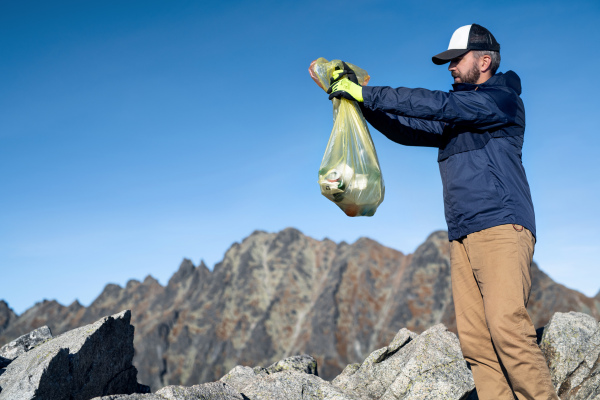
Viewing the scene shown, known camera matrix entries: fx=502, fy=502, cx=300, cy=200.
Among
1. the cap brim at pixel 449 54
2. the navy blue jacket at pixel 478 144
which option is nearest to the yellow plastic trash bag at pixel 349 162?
the navy blue jacket at pixel 478 144

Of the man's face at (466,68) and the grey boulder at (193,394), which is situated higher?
the man's face at (466,68)

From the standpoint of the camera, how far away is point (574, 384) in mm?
6191

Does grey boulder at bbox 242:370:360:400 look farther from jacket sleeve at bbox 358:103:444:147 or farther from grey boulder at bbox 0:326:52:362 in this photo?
grey boulder at bbox 0:326:52:362

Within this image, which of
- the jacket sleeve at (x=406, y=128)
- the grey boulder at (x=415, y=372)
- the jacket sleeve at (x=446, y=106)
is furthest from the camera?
the grey boulder at (x=415, y=372)

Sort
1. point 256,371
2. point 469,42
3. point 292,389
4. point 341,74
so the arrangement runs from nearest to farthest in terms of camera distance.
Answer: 1. point 469,42
2. point 341,74
3. point 292,389
4. point 256,371

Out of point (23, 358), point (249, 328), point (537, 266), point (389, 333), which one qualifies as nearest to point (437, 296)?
point (389, 333)

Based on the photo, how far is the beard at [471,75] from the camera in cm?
424

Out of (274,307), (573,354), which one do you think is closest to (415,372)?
(573,354)

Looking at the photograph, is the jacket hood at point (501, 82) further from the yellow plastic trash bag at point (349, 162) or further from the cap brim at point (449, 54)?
the yellow plastic trash bag at point (349, 162)

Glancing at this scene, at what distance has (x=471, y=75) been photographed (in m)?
4.26

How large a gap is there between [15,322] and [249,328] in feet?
76.0

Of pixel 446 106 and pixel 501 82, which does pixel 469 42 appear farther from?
pixel 446 106

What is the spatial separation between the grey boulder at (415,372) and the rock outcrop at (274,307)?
35.5 meters

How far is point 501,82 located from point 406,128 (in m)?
0.96
